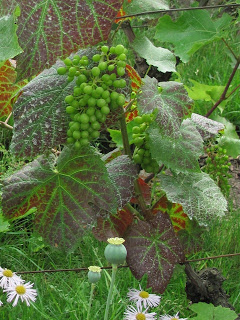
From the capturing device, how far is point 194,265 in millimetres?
1837

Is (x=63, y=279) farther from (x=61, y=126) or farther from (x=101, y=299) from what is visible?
(x=61, y=126)

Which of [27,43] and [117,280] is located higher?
[27,43]

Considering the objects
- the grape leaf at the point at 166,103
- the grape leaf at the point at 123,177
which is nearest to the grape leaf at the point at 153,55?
the grape leaf at the point at 166,103

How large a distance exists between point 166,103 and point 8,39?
33 cm

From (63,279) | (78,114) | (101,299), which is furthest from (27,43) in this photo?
(63,279)

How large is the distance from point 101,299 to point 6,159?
0.92m

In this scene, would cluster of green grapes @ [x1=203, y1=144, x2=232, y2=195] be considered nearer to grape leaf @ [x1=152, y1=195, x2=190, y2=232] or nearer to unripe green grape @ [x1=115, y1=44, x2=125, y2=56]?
grape leaf @ [x1=152, y1=195, x2=190, y2=232]

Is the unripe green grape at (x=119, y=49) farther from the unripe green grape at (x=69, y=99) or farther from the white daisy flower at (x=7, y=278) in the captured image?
the white daisy flower at (x=7, y=278)

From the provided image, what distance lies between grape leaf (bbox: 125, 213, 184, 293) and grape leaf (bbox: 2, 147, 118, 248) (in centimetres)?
15

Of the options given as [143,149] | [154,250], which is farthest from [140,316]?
[143,149]

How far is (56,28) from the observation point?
78 cm

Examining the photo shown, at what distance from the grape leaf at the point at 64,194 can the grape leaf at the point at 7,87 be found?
0.77ft

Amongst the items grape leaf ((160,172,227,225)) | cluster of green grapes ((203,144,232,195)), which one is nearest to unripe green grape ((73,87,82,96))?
grape leaf ((160,172,227,225))

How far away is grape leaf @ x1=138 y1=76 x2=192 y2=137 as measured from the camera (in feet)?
3.07
